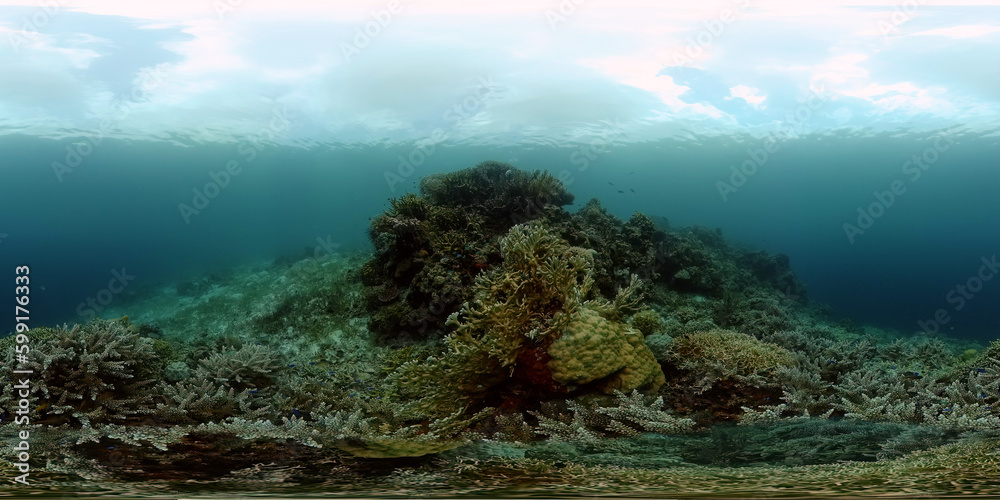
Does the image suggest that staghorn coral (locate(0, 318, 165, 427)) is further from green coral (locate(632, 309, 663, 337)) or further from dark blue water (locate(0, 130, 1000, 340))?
green coral (locate(632, 309, 663, 337))

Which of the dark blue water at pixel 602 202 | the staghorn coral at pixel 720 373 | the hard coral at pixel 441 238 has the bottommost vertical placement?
the staghorn coral at pixel 720 373

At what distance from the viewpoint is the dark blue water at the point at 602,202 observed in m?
25.1

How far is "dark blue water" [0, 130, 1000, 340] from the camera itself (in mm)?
25141

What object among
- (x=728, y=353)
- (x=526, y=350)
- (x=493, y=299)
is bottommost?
(x=728, y=353)

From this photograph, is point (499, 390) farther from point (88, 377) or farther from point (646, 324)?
point (88, 377)

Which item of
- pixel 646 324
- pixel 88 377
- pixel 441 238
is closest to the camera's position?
pixel 88 377

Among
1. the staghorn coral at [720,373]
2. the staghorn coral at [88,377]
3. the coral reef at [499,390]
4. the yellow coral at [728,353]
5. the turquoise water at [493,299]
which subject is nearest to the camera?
the coral reef at [499,390]

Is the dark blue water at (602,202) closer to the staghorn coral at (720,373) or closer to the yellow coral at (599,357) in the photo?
the yellow coral at (599,357)

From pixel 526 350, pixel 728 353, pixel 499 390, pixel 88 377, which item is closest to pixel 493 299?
pixel 526 350

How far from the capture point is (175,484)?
1.84 meters

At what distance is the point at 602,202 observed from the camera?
46.2 feet

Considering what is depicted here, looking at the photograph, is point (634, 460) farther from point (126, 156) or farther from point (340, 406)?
point (126, 156)

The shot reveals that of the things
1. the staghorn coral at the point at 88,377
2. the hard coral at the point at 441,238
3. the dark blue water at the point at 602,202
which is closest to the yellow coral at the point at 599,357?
the hard coral at the point at 441,238

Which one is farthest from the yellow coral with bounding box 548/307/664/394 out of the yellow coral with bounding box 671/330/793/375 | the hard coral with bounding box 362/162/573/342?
the hard coral with bounding box 362/162/573/342
